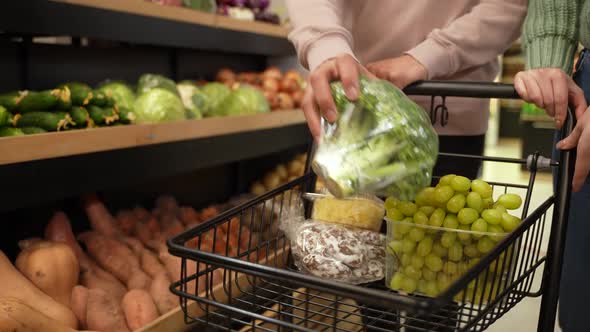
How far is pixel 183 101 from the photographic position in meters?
2.92

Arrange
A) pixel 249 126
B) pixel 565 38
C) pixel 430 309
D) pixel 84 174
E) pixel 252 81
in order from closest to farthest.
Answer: pixel 430 309 → pixel 565 38 → pixel 84 174 → pixel 249 126 → pixel 252 81

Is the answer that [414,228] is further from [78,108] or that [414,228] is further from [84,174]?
[78,108]

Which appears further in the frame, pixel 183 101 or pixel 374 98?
pixel 183 101

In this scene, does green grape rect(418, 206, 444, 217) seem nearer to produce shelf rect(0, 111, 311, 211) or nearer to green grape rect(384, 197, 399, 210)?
green grape rect(384, 197, 399, 210)

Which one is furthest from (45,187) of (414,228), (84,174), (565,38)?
(565,38)

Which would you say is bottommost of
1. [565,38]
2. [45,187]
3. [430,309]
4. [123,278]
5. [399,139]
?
[123,278]

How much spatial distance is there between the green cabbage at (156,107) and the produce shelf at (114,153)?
0.17m

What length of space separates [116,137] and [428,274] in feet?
4.98

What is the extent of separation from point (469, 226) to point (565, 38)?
0.57 meters

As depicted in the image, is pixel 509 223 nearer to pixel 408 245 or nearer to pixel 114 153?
pixel 408 245

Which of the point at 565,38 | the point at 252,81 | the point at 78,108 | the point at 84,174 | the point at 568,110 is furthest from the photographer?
the point at 252,81

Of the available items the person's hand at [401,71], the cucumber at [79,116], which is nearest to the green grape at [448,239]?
the person's hand at [401,71]

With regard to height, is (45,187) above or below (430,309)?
below

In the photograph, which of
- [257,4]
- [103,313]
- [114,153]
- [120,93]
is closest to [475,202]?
[103,313]
